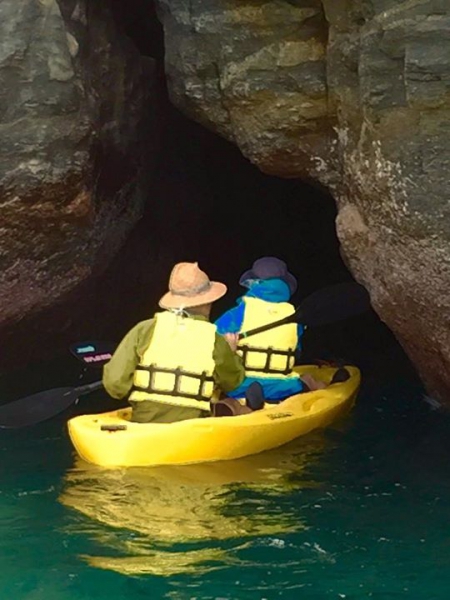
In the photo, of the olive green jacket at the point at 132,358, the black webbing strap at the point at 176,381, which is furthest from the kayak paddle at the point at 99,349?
the black webbing strap at the point at 176,381

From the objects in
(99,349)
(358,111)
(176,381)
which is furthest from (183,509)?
(358,111)

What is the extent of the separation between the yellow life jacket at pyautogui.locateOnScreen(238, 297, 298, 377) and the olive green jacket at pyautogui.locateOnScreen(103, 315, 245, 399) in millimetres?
696

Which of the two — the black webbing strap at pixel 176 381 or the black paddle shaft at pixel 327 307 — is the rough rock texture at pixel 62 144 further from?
the black webbing strap at pixel 176 381

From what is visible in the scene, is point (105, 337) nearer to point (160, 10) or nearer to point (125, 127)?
point (125, 127)

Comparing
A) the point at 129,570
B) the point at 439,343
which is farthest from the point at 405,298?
the point at 129,570

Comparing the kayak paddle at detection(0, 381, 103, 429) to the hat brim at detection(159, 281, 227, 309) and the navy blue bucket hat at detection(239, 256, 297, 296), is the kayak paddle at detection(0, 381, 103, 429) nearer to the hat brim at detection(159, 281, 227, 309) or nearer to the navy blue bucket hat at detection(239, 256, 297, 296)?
the hat brim at detection(159, 281, 227, 309)

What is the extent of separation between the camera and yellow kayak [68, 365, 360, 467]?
225 inches

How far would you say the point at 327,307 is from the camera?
7133 millimetres

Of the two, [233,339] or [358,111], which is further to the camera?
[233,339]

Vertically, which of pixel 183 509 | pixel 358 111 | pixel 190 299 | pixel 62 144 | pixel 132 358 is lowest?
pixel 183 509

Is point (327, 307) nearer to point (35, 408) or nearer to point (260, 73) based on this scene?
point (260, 73)

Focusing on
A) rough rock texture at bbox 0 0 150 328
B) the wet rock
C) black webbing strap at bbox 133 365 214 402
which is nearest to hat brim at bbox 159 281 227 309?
black webbing strap at bbox 133 365 214 402

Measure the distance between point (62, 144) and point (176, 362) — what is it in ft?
6.34

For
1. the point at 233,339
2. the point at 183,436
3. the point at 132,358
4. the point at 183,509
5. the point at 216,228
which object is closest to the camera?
the point at 183,509
